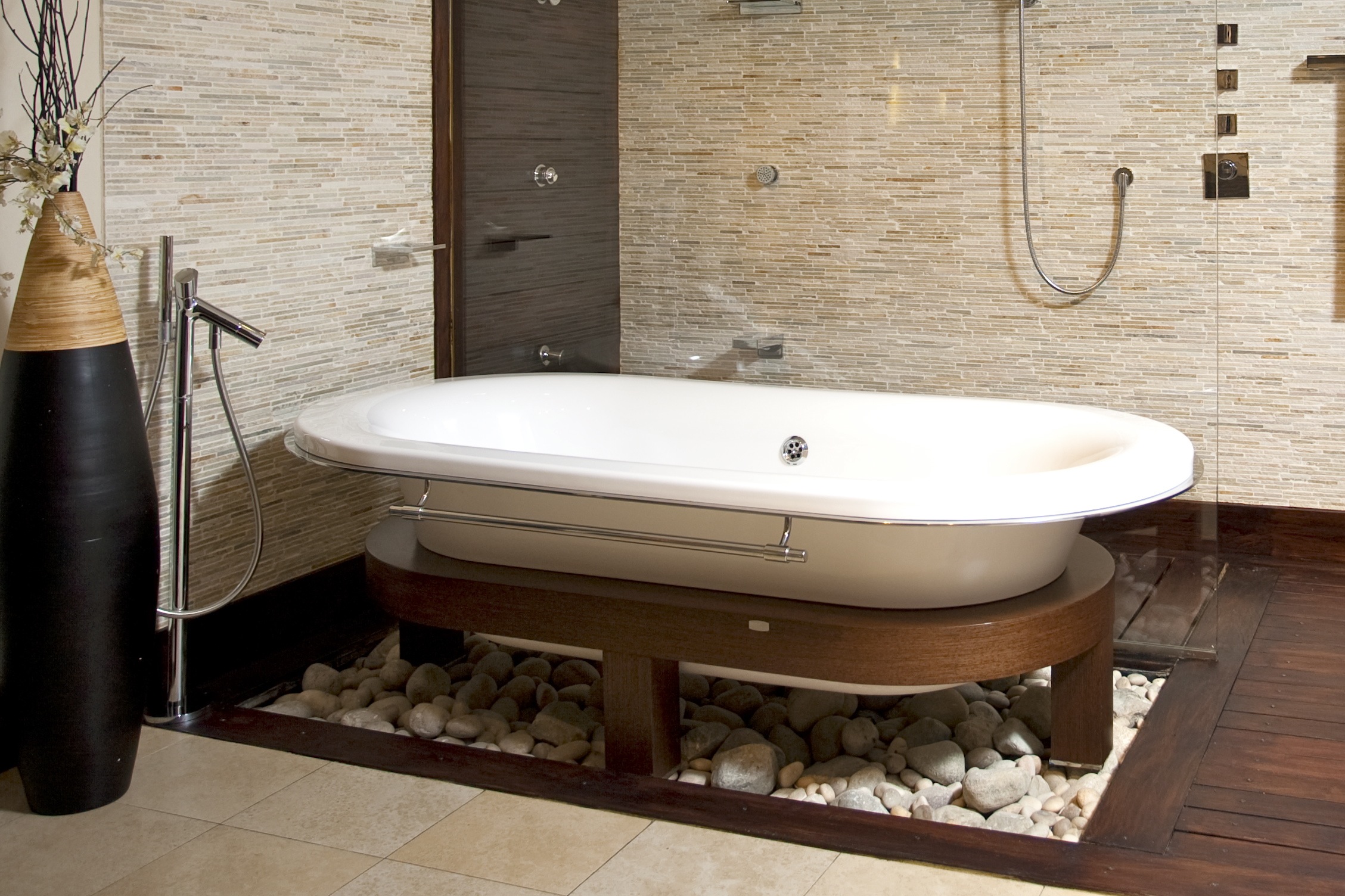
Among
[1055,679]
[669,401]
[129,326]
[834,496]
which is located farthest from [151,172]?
[1055,679]

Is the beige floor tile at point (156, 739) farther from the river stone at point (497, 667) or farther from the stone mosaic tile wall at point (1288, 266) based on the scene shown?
the stone mosaic tile wall at point (1288, 266)

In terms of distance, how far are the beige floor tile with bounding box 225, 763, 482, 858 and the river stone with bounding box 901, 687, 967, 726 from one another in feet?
3.37

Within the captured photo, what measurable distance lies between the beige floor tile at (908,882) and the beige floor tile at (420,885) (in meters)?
0.48

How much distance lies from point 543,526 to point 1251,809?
1441 millimetres

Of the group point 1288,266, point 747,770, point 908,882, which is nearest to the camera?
point 908,882

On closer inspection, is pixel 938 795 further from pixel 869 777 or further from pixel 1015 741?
pixel 1015 741

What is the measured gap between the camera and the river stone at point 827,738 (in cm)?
274

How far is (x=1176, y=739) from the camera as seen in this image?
2686 millimetres

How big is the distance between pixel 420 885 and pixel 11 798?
903mm

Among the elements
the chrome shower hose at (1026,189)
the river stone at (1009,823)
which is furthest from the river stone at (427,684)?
the chrome shower hose at (1026,189)

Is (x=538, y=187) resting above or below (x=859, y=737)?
above

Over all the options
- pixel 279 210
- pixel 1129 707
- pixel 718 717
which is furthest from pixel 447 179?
pixel 1129 707

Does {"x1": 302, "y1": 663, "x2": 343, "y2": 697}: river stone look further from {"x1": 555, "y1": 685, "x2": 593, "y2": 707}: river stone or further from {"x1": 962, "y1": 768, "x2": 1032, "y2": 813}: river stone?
{"x1": 962, "y1": 768, "x2": 1032, "y2": 813}: river stone

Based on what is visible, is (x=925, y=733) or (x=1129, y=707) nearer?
(x=925, y=733)
